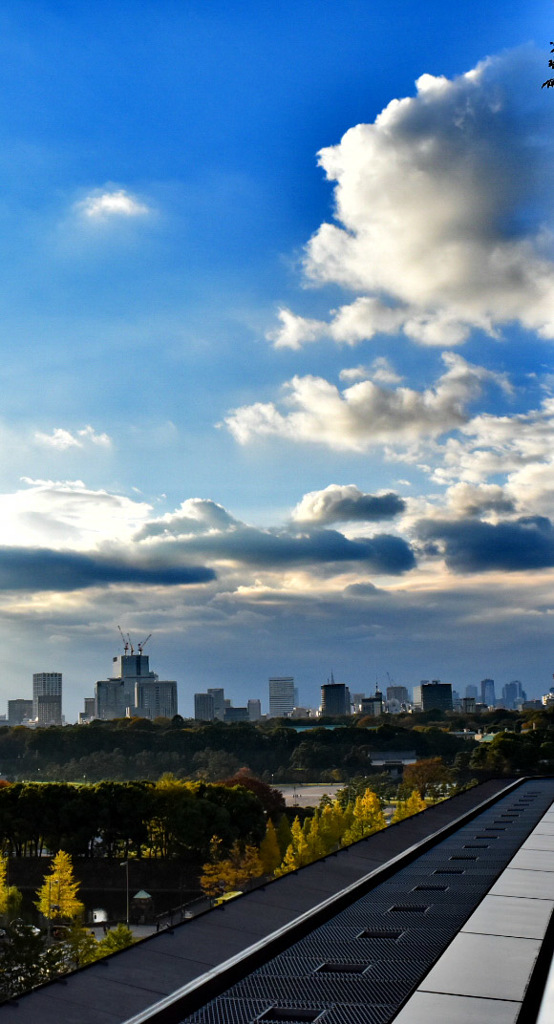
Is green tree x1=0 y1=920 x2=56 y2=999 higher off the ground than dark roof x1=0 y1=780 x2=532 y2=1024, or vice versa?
dark roof x1=0 y1=780 x2=532 y2=1024

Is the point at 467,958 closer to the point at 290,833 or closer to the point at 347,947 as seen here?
the point at 347,947

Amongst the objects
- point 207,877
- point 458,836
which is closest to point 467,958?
point 458,836

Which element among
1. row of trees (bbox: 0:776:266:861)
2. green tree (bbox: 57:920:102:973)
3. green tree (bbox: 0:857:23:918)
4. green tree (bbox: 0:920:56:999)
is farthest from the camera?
row of trees (bbox: 0:776:266:861)

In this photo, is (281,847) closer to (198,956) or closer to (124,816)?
(124,816)

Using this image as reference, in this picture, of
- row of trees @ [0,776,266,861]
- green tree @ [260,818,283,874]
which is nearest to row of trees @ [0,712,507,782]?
row of trees @ [0,776,266,861]

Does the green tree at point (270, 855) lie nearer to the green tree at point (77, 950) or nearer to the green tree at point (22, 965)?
the green tree at point (77, 950)

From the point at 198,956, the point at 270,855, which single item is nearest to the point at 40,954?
the point at 198,956

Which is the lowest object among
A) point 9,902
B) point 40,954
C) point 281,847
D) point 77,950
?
point 281,847

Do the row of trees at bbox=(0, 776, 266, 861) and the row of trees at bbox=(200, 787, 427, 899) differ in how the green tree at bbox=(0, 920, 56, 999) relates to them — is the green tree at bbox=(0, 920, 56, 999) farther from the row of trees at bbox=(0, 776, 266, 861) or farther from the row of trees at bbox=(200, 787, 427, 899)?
the row of trees at bbox=(0, 776, 266, 861)
